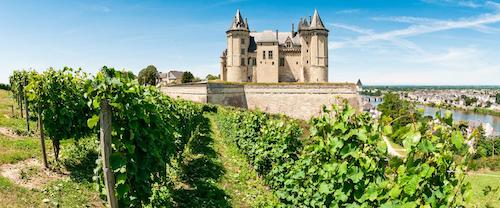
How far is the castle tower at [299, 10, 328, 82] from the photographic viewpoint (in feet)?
175

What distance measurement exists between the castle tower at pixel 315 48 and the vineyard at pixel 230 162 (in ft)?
132

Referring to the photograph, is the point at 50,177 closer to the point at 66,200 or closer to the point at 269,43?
the point at 66,200

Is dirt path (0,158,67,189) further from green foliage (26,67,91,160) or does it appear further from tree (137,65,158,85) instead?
tree (137,65,158,85)

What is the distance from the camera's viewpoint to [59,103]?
11781mm

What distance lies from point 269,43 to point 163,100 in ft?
150

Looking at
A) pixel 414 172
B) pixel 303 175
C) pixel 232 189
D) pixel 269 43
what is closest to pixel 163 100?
pixel 232 189

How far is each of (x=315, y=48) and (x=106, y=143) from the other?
50.7m

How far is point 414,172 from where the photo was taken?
3.68 m

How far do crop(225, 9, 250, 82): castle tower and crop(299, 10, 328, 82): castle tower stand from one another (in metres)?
→ 8.44

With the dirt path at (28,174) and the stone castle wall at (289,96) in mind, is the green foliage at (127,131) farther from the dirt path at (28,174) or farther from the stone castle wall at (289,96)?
the stone castle wall at (289,96)

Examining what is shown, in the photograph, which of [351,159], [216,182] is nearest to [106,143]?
[351,159]

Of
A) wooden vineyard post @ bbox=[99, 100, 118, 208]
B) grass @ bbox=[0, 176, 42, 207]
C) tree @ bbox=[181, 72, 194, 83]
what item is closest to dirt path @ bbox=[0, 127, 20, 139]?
grass @ bbox=[0, 176, 42, 207]

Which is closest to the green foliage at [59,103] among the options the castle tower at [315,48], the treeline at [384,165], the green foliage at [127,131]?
the green foliage at [127,131]

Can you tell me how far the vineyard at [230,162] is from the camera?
3.71m
